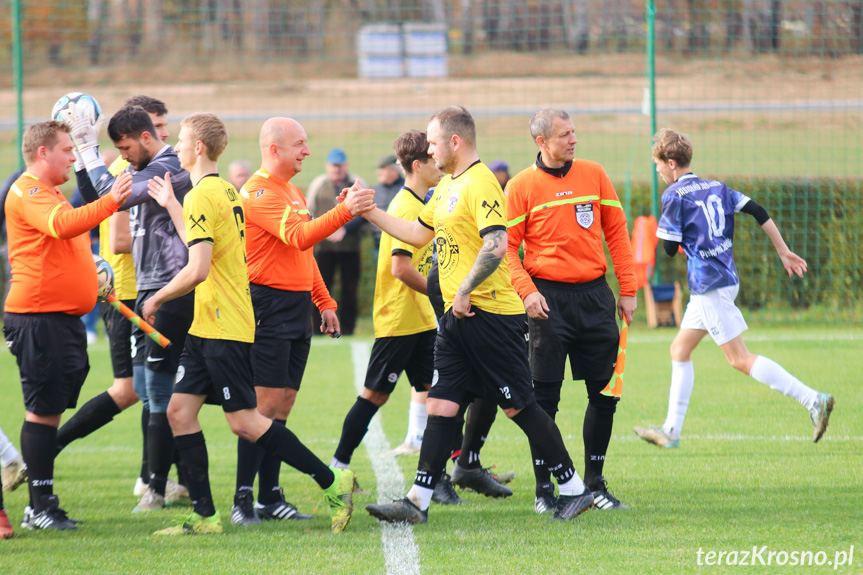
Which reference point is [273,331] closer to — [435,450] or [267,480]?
[267,480]

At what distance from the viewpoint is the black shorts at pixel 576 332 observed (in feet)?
16.4

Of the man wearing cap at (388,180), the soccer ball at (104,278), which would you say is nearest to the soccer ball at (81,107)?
the soccer ball at (104,278)

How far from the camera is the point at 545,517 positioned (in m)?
4.82

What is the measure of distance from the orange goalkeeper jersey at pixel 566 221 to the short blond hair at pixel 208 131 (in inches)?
62.8

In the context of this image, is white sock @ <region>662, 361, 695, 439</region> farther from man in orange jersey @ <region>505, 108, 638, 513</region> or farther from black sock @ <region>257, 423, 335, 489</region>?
black sock @ <region>257, 423, 335, 489</region>

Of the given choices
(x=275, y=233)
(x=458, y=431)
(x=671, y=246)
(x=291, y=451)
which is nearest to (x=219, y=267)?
(x=275, y=233)

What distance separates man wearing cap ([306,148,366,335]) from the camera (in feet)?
40.0

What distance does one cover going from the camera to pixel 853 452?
5977mm

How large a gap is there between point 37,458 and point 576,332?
115 inches

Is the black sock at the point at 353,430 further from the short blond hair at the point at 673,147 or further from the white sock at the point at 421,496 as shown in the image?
the short blond hair at the point at 673,147

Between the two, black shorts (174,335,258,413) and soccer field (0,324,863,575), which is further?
black shorts (174,335,258,413)

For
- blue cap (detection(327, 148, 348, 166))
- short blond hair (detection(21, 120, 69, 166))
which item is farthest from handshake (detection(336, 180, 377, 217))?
blue cap (detection(327, 148, 348, 166))

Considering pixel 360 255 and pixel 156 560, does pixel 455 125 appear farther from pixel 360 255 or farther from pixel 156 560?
pixel 360 255

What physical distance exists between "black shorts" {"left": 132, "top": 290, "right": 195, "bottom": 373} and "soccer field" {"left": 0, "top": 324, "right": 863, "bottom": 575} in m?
0.85
